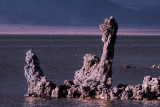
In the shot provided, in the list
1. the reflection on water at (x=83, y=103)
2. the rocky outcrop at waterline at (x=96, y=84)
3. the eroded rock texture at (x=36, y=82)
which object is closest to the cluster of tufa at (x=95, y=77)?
the rocky outcrop at waterline at (x=96, y=84)

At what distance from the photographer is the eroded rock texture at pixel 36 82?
99.0 ft

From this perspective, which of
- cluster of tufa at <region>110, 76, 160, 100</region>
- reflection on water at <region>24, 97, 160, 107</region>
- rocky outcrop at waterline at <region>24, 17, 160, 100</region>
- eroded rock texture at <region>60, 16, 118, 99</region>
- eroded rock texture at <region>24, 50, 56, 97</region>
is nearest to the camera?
reflection on water at <region>24, 97, 160, 107</region>

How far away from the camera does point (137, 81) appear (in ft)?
128

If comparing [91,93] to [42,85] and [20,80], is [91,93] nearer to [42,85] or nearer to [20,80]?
[42,85]

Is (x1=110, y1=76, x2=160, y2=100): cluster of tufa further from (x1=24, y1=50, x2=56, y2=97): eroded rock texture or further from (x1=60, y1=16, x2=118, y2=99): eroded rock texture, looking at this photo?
(x1=24, y1=50, x2=56, y2=97): eroded rock texture

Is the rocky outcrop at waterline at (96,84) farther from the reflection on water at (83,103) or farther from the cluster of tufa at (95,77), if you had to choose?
the reflection on water at (83,103)

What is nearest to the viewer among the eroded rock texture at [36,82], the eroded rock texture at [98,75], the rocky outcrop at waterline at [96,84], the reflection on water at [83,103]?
the reflection on water at [83,103]

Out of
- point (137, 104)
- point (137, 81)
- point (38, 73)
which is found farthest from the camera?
point (137, 81)

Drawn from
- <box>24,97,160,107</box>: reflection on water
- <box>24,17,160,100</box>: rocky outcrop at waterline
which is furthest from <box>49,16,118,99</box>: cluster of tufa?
<box>24,97,160,107</box>: reflection on water

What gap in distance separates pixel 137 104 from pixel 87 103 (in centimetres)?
223

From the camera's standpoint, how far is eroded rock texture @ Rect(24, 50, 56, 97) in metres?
30.2

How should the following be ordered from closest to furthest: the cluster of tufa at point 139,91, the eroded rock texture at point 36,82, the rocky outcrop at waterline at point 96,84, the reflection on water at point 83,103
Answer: the reflection on water at point 83,103
the cluster of tufa at point 139,91
the rocky outcrop at waterline at point 96,84
the eroded rock texture at point 36,82

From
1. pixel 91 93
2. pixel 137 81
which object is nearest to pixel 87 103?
pixel 91 93

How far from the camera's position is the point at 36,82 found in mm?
30547
